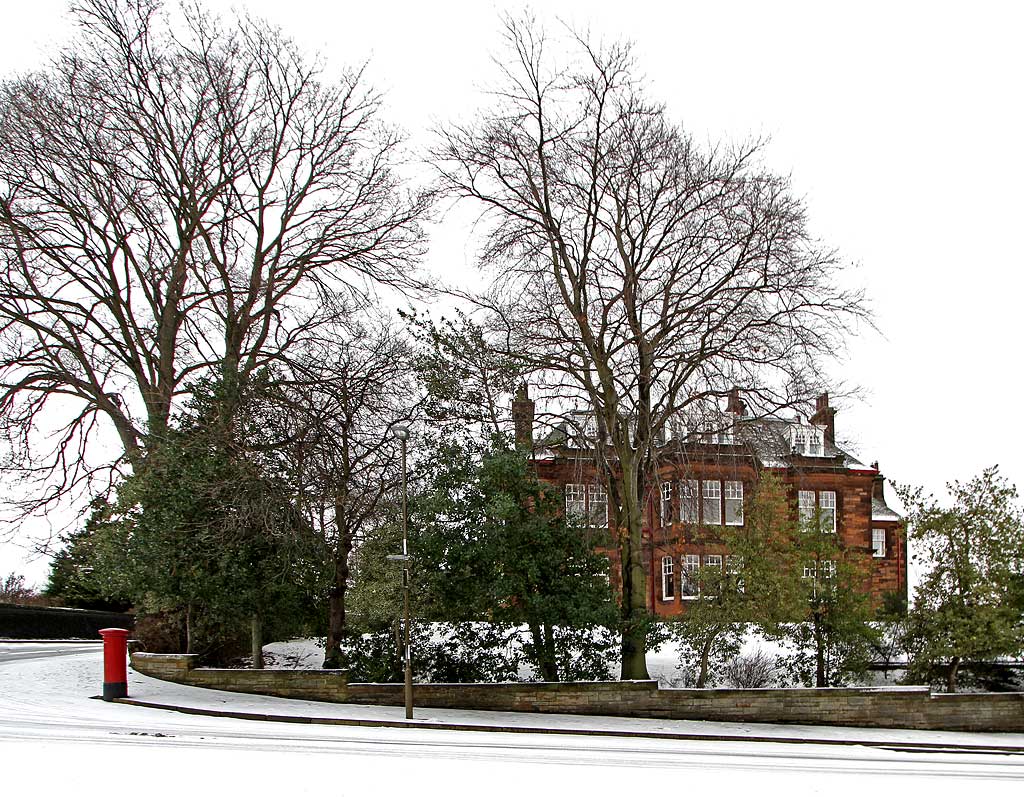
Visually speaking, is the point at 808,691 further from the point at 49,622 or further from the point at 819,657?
the point at 49,622

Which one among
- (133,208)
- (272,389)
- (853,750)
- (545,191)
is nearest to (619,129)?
(545,191)

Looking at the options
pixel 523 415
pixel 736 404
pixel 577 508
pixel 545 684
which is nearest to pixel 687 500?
pixel 736 404

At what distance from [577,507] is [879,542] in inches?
1370

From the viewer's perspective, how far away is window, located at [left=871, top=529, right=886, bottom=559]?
56469mm

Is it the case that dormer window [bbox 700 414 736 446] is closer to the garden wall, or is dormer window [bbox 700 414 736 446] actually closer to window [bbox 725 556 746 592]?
window [bbox 725 556 746 592]

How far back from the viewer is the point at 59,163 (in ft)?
90.8

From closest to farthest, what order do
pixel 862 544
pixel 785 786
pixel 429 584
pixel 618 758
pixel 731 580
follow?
pixel 785 786 < pixel 618 758 < pixel 429 584 < pixel 731 580 < pixel 862 544

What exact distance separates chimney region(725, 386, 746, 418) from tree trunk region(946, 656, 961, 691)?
8.48 m

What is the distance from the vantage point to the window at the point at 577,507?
26.6 meters

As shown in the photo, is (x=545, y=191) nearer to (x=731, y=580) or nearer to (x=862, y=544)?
(x=731, y=580)

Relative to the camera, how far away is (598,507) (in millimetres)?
27656

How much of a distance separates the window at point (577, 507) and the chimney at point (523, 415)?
1.94m

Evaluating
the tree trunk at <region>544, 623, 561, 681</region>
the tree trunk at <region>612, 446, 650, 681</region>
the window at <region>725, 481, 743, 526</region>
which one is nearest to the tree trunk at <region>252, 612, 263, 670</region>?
the tree trunk at <region>544, 623, 561, 681</region>

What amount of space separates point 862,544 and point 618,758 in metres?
42.2
